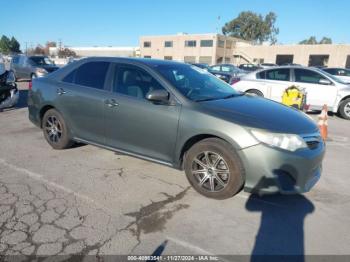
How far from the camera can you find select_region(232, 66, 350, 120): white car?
926cm

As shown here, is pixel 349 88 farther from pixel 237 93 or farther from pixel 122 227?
pixel 122 227

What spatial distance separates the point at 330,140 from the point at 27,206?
6178 mm

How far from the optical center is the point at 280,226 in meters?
3.09

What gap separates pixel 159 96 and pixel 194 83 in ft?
2.74

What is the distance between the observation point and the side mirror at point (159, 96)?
145 inches

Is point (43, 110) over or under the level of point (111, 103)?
under

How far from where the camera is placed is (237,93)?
464 centimetres

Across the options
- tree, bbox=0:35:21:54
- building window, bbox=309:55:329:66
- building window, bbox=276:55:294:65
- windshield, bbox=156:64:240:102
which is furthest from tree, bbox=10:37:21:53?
windshield, bbox=156:64:240:102

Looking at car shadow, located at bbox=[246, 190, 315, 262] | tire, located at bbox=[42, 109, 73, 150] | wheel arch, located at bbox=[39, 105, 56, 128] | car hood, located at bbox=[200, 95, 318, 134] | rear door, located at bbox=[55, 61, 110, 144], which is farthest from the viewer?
wheel arch, located at bbox=[39, 105, 56, 128]

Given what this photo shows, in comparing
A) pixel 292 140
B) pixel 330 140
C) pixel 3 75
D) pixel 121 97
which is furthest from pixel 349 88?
pixel 3 75

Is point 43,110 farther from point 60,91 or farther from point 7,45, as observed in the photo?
→ point 7,45

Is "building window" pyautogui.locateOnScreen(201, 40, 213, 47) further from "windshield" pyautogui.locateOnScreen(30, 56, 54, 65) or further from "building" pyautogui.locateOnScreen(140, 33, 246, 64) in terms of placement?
"windshield" pyautogui.locateOnScreen(30, 56, 54, 65)

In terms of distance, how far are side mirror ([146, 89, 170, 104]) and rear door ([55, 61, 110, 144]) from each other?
0.93 metres

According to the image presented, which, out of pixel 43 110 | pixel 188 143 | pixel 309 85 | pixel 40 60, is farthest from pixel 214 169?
pixel 40 60
